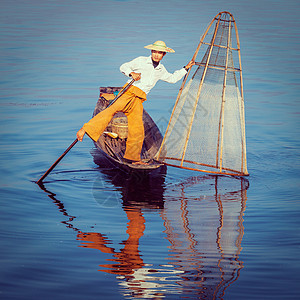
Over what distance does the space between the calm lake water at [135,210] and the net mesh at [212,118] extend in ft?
1.26

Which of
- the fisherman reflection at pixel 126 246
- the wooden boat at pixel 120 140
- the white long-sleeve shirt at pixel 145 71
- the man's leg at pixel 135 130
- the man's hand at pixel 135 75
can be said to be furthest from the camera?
the wooden boat at pixel 120 140

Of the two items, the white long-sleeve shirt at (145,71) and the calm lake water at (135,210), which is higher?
the white long-sleeve shirt at (145,71)

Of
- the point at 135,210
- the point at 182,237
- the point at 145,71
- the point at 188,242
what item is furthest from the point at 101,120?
the point at 188,242

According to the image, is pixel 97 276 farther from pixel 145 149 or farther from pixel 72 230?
pixel 145 149

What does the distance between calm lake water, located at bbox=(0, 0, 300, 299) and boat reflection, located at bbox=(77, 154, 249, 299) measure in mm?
13

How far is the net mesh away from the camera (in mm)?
6980

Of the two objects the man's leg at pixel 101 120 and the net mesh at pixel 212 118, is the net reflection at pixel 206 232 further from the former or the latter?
the man's leg at pixel 101 120

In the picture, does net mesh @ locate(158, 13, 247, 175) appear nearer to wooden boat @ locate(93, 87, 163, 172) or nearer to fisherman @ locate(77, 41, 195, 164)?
fisherman @ locate(77, 41, 195, 164)

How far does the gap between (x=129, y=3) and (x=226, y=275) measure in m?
28.3

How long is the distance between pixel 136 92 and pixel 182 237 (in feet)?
7.27

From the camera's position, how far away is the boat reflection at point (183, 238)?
4.68m

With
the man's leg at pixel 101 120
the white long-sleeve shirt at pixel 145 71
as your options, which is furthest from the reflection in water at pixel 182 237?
the white long-sleeve shirt at pixel 145 71

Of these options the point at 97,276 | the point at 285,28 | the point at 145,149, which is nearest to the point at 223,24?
the point at 145,149

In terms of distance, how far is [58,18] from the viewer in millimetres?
25062
